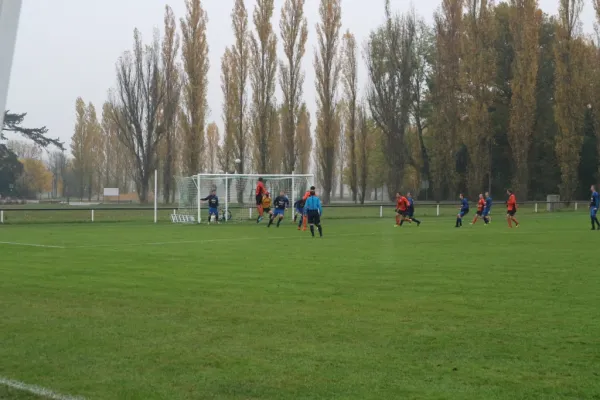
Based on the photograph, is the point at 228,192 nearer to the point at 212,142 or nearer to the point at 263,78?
the point at 263,78

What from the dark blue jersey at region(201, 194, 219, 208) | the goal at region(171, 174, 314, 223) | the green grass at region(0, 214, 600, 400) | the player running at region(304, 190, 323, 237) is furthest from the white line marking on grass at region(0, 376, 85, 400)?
the goal at region(171, 174, 314, 223)

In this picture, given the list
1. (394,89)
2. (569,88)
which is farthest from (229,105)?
(569,88)

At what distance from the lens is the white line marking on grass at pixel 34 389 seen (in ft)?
17.1

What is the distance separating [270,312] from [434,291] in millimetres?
3072

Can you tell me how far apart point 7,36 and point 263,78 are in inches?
2229

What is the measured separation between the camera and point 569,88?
54250 mm

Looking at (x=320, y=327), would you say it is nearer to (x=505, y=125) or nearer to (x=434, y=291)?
(x=434, y=291)

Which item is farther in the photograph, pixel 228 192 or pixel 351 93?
pixel 351 93

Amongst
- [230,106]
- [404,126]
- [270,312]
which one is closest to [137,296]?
[270,312]

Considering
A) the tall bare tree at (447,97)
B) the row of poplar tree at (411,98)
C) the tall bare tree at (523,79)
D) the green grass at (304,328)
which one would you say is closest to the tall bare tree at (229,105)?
the row of poplar tree at (411,98)

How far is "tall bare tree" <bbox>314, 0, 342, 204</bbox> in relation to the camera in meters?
60.5

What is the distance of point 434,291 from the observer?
10672 mm

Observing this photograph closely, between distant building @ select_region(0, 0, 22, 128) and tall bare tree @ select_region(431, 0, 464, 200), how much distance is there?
55.8 m

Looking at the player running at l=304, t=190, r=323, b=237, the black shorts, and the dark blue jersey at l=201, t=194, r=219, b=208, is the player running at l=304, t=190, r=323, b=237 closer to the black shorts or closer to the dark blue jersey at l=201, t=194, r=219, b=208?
the black shorts
